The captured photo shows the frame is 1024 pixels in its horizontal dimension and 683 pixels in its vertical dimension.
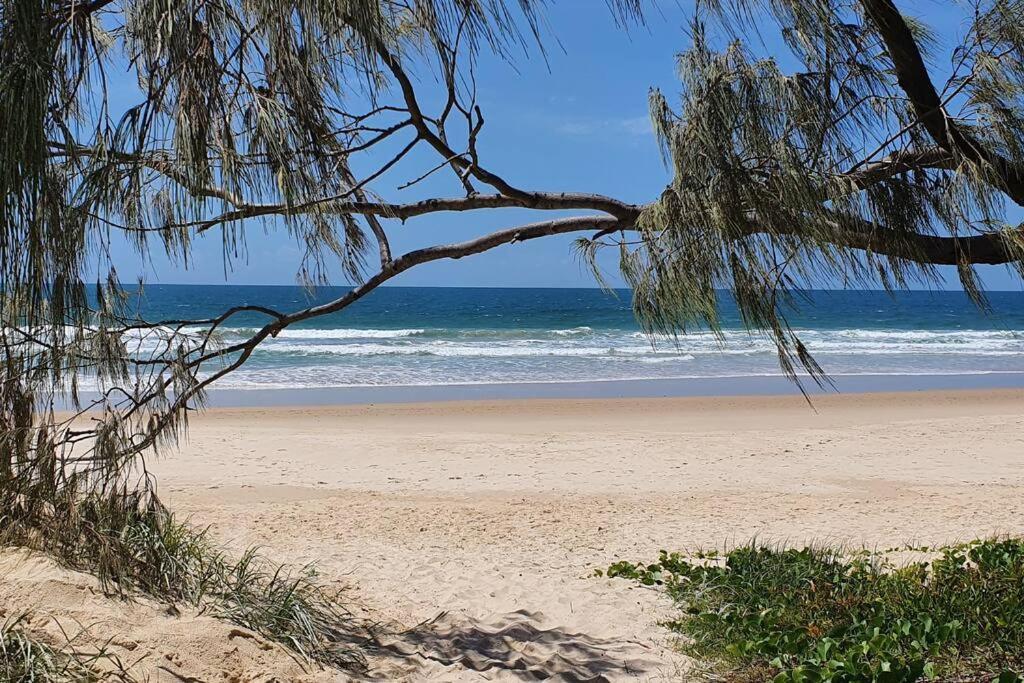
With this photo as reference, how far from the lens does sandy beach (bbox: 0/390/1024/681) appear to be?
3.67 m

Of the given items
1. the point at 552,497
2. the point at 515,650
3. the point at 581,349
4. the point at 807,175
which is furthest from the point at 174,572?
the point at 581,349

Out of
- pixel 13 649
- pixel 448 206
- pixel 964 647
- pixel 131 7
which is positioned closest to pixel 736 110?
pixel 448 206

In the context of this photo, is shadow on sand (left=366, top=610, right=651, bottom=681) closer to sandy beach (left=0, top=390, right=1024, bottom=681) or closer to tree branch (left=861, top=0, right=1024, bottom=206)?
sandy beach (left=0, top=390, right=1024, bottom=681)

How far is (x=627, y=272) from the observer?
293 centimetres

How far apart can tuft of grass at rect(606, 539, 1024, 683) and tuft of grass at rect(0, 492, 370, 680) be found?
1567 mm

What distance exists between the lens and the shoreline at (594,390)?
46.7 feet

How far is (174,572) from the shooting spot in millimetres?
3289

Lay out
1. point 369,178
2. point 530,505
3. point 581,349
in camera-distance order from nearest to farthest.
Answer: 1. point 369,178
2. point 530,505
3. point 581,349

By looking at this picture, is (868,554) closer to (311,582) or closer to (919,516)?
(919,516)

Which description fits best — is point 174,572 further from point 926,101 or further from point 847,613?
point 926,101

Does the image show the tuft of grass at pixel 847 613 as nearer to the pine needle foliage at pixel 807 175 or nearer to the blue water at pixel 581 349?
the pine needle foliage at pixel 807 175

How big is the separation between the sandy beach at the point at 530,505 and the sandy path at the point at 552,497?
0.07 feet

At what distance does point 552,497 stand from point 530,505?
44cm

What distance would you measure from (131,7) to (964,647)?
354 centimetres
